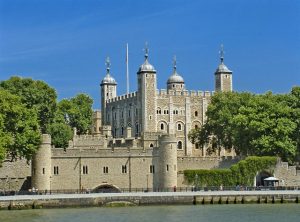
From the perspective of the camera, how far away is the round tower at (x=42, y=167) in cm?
7125

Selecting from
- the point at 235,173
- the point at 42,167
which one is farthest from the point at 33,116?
the point at 235,173

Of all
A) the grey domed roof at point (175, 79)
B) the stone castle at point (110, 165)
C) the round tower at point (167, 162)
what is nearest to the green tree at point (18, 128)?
the stone castle at point (110, 165)

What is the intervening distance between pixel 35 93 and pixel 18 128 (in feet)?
56.5

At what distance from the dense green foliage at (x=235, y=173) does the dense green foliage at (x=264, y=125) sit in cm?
235

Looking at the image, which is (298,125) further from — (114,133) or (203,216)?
(114,133)

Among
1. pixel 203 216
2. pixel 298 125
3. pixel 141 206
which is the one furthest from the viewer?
pixel 298 125

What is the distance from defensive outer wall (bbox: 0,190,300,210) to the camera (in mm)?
61438

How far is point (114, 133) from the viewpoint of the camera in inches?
4611

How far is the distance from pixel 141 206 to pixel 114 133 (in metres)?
54.7

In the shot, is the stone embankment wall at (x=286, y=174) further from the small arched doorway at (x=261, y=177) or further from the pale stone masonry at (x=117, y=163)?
the pale stone masonry at (x=117, y=163)

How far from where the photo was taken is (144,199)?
6328 cm

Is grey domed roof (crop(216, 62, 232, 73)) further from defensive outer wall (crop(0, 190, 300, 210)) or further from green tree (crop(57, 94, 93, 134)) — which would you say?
defensive outer wall (crop(0, 190, 300, 210))

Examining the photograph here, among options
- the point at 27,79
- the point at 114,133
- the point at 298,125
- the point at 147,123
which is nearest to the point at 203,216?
the point at 298,125

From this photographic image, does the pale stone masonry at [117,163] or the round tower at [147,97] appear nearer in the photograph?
the pale stone masonry at [117,163]
